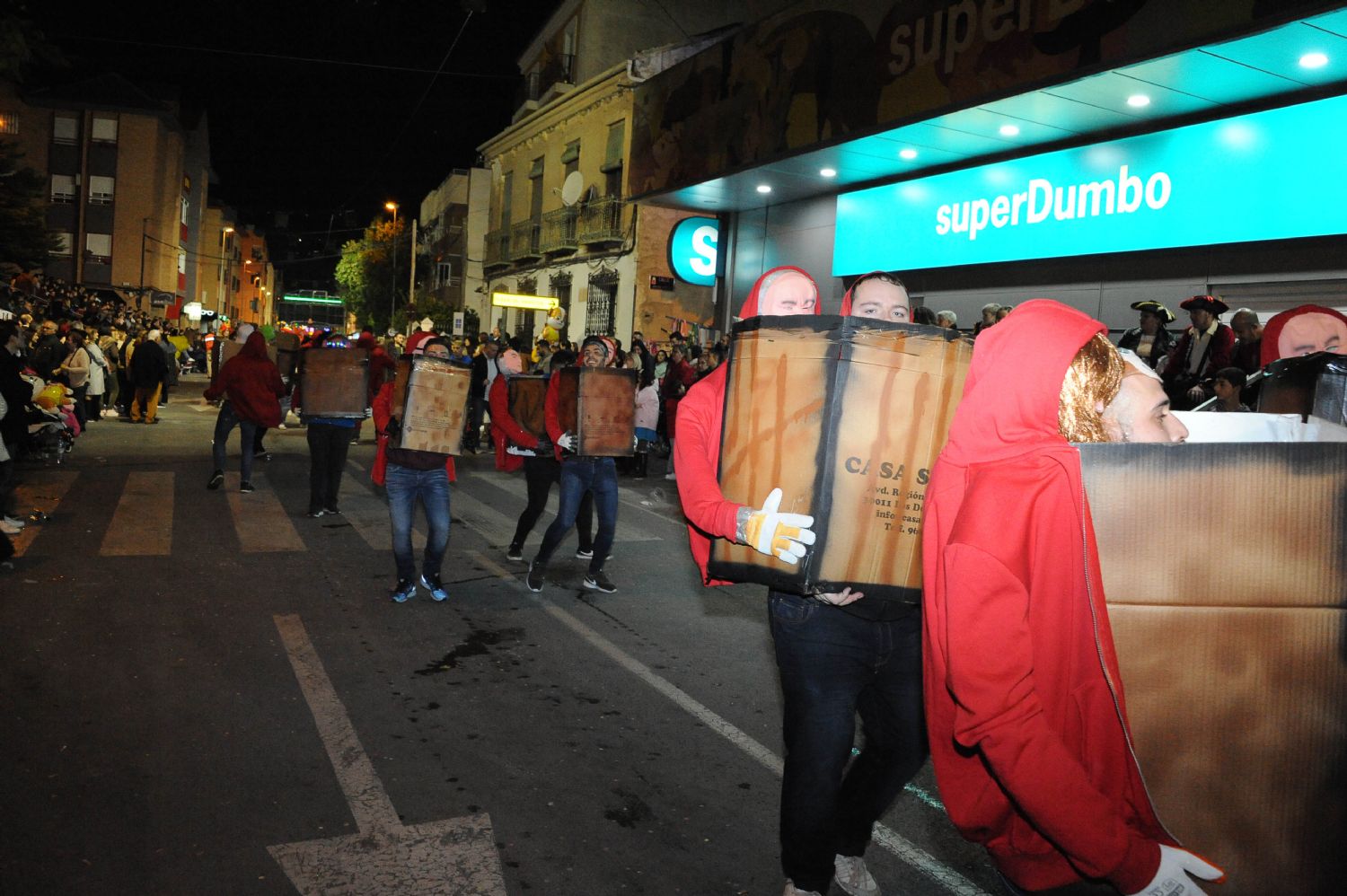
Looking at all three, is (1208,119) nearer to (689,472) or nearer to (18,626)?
(689,472)

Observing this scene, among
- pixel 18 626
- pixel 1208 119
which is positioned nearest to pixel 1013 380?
pixel 18 626

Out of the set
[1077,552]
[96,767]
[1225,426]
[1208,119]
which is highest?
[1208,119]

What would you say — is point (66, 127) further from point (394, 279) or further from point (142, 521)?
point (142, 521)

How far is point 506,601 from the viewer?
748cm

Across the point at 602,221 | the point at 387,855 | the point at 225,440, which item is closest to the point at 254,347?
the point at 225,440

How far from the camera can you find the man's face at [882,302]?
300 cm

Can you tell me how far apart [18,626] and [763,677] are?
14.7ft

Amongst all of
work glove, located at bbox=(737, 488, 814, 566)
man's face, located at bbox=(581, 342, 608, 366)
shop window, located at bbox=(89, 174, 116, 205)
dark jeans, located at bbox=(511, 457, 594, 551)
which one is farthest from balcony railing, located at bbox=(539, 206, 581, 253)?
shop window, located at bbox=(89, 174, 116, 205)

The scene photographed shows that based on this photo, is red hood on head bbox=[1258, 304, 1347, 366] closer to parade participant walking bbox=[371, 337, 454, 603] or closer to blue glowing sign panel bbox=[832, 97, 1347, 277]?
parade participant walking bbox=[371, 337, 454, 603]

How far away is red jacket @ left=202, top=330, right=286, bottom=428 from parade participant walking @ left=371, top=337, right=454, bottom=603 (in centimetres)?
510

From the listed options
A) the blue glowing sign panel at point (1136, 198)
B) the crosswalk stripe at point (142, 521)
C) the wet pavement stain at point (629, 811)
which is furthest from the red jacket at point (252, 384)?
the wet pavement stain at point (629, 811)

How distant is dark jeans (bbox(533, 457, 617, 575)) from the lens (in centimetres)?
771

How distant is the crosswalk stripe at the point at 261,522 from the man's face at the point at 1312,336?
7551mm

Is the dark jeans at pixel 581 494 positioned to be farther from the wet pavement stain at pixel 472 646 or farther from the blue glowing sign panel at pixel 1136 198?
the blue glowing sign panel at pixel 1136 198
